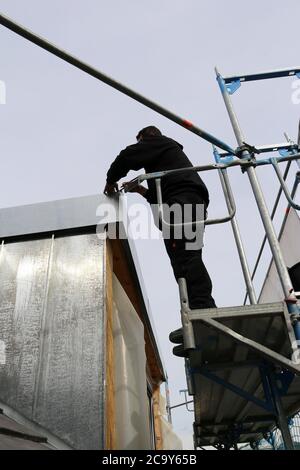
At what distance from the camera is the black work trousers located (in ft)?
9.35

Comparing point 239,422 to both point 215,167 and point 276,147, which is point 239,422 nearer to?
point 276,147

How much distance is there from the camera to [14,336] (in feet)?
11.6

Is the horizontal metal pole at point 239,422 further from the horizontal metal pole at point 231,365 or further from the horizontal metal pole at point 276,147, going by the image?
the horizontal metal pole at point 276,147

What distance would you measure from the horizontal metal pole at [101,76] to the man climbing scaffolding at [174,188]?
1.26ft

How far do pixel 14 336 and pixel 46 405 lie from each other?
2.41ft

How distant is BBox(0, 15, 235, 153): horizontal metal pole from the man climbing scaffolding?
385 mm

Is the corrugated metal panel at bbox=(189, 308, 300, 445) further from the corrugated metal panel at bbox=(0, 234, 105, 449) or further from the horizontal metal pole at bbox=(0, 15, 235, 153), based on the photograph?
the horizontal metal pole at bbox=(0, 15, 235, 153)

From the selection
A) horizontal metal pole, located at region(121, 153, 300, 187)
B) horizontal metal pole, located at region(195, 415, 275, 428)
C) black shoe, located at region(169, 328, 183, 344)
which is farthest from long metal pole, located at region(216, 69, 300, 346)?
horizontal metal pole, located at region(195, 415, 275, 428)

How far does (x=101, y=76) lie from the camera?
9.70 ft

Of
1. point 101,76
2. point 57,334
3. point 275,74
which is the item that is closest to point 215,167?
point 101,76

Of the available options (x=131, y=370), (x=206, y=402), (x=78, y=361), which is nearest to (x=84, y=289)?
(x=78, y=361)

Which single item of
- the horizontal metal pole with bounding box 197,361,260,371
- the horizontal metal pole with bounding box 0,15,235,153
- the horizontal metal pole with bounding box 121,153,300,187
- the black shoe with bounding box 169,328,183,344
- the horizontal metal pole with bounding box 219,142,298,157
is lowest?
the black shoe with bounding box 169,328,183,344

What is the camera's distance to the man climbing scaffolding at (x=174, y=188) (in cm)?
294

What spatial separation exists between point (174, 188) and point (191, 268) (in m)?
0.77
